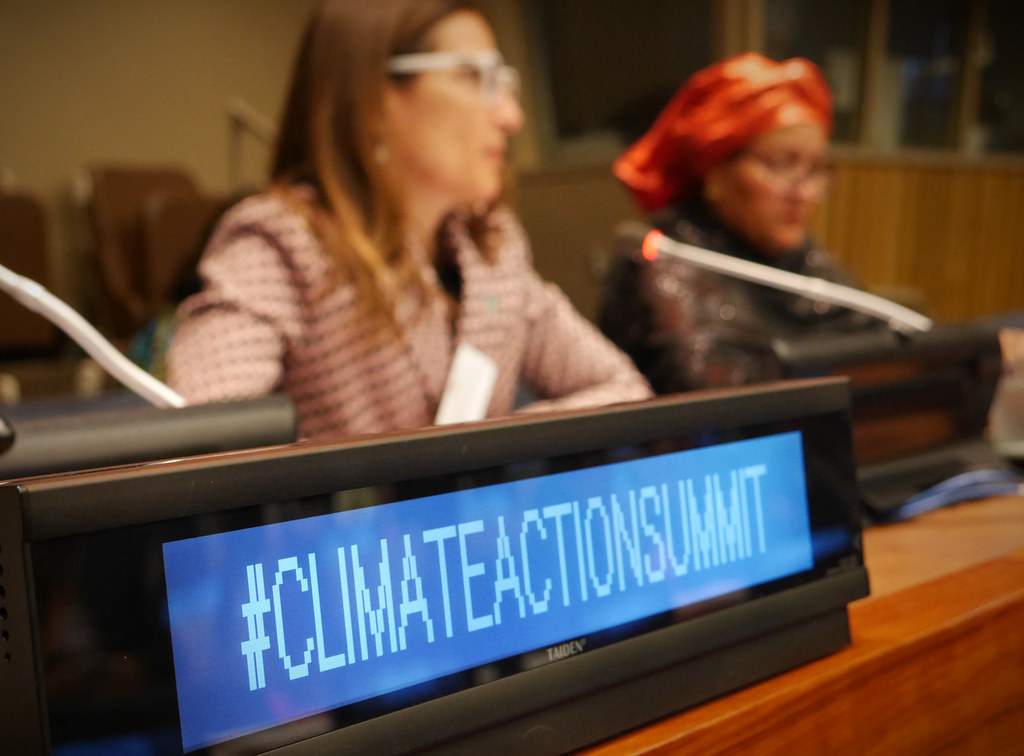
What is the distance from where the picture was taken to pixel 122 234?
3707mm

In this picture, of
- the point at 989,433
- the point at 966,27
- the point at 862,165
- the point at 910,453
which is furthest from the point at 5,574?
the point at 966,27

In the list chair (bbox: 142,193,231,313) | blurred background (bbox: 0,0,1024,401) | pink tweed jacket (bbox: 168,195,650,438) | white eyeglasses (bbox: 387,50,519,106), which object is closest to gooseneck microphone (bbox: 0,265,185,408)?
pink tweed jacket (bbox: 168,195,650,438)

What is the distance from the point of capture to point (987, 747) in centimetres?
58

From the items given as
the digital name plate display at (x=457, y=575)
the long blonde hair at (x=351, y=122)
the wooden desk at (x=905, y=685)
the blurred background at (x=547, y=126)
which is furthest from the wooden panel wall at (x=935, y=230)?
the digital name plate display at (x=457, y=575)

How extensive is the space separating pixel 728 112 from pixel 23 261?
2858 millimetres

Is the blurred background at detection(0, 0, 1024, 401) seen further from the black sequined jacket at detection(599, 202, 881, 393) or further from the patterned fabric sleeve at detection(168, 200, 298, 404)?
the patterned fabric sleeve at detection(168, 200, 298, 404)

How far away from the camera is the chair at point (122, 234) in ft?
11.8

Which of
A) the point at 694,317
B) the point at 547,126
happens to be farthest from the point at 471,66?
the point at 547,126

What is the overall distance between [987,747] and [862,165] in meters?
4.10

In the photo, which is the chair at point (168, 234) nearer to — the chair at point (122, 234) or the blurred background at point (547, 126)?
the blurred background at point (547, 126)

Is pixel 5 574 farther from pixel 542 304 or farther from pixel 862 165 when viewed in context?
pixel 862 165

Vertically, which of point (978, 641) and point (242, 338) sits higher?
point (242, 338)

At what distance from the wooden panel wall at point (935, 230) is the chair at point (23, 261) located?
3097 mm

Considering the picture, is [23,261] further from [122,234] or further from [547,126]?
[547,126]
